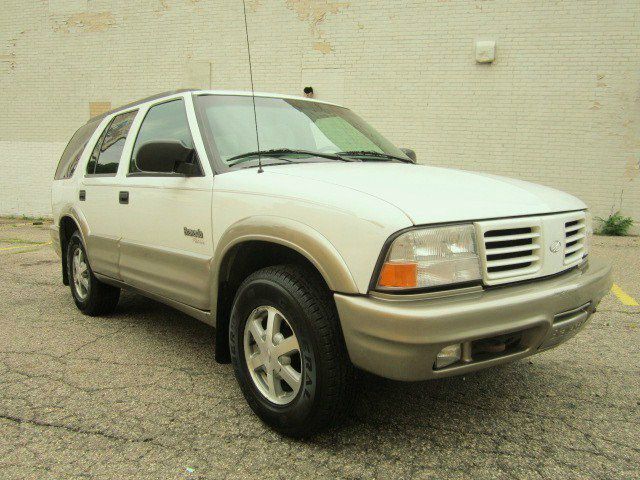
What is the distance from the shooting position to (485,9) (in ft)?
31.7

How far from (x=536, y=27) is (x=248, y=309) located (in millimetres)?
8960

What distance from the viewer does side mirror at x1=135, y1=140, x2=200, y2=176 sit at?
295cm

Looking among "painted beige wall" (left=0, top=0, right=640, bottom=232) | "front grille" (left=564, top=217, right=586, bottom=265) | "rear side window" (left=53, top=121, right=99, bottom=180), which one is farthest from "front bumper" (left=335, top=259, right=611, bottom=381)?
"painted beige wall" (left=0, top=0, right=640, bottom=232)

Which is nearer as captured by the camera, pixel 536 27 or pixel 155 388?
pixel 155 388

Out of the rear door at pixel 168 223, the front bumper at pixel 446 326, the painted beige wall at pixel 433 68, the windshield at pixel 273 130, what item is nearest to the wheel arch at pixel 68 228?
the rear door at pixel 168 223

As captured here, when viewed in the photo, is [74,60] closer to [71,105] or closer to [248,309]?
[71,105]

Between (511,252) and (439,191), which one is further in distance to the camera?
(439,191)

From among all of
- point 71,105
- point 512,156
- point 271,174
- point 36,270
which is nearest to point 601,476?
point 271,174

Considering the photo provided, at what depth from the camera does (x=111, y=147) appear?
4.21 meters

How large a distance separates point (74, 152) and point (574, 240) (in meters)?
4.25

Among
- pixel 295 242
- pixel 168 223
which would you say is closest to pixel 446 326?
pixel 295 242

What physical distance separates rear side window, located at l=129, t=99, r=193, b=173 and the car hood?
0.79 meters

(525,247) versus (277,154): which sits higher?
(277,154)

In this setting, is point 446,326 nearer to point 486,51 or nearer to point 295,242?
point 295,242
